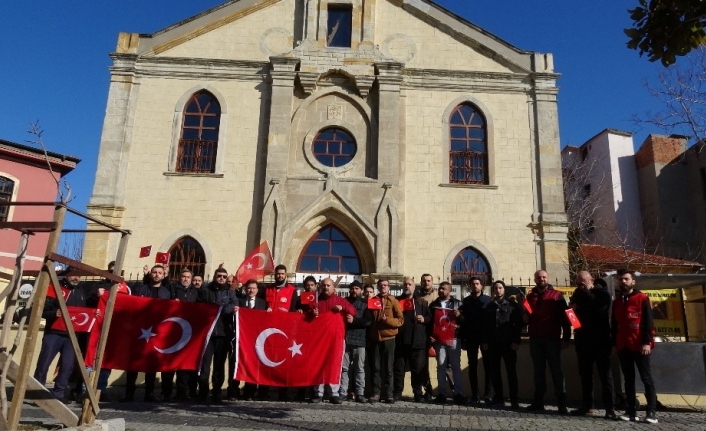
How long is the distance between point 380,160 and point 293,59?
425 cm

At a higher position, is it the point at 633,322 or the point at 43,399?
the point at 633,322

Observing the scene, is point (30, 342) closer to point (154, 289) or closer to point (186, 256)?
point (154, 289)

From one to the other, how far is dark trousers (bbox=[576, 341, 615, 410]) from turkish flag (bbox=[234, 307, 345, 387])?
3564 mm

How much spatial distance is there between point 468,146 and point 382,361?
995 cm

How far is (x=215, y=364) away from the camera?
8859mm

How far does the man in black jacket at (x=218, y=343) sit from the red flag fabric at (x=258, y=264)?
537 centimetres

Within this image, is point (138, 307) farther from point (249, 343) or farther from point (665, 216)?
point (665, 216)

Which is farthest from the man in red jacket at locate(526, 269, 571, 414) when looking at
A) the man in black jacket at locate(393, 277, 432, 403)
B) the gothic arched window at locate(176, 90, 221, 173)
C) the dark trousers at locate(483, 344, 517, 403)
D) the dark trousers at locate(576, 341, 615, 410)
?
the gothic arched window at locate(176, 90, 221, 173)

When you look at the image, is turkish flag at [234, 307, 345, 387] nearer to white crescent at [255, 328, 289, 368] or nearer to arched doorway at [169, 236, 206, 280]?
white crescent at [255, 328, 289, 368]

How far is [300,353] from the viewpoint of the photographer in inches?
335

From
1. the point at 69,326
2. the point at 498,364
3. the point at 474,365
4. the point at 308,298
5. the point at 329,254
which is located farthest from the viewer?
the point at 329,254

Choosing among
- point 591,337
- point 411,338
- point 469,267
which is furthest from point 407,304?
point 469,267

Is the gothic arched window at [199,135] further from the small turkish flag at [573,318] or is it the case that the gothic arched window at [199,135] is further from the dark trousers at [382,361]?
the small turkish flag at [573,318]

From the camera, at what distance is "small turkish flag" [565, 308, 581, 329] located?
7.95 metres
